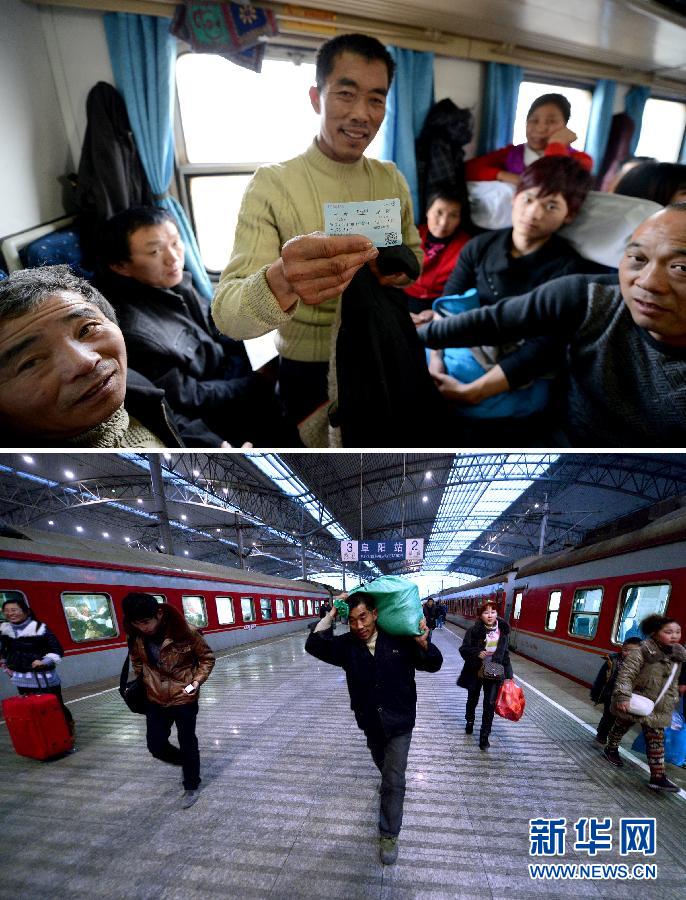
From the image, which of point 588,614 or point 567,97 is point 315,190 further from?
point 567,97

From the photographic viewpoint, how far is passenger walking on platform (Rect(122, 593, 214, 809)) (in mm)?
786

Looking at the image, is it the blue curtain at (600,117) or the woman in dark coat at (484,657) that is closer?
the woman in dark coat at (484,657)

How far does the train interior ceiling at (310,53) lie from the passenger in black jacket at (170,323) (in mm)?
133

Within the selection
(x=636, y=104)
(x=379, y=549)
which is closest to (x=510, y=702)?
(x=379, y=549)

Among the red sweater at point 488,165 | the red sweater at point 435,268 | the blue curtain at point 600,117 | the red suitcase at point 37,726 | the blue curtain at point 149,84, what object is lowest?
the red suitcase at point 37,726

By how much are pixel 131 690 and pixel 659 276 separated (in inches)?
55.2

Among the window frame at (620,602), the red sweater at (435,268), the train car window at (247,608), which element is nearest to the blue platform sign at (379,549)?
the train car window at (247,608)

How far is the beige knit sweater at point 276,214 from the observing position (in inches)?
30.8

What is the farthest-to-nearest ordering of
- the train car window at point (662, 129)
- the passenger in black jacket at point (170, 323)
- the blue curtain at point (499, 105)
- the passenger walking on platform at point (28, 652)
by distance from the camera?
the train car window at point (662, 129)
the blue curtain at point (499, 105)
the passenger in black jacket at point (170, 323)
the passenger walking on platform at point (28, 652)

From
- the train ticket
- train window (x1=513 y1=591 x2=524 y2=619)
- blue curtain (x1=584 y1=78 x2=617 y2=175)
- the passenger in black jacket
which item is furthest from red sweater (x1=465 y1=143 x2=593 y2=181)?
train window (x1=513 y1=591 x2=524 y2=619)

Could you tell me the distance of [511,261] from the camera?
1.27 m

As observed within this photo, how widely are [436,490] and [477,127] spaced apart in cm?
145

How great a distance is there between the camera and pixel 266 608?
1009 millimetres

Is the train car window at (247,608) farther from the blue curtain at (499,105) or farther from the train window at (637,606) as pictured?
the blue curtain at (499,105)
